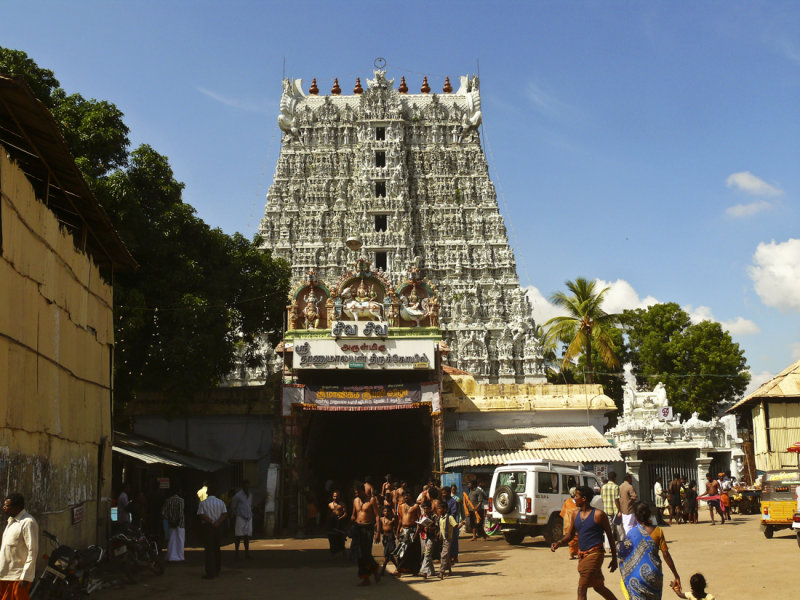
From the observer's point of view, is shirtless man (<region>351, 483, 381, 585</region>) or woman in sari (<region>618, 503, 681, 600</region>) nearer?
woman in sari (<region>618, 503, 681, 600</region>)

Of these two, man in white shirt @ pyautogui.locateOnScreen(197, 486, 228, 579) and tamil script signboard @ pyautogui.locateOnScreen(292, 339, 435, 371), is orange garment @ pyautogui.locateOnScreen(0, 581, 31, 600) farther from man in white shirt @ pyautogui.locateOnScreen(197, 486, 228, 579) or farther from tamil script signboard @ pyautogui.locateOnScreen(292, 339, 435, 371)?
tamil script signboard @ pyautogui.locateOnScreen(292, 339, 435, 371)

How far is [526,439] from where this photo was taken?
2833 centimetres

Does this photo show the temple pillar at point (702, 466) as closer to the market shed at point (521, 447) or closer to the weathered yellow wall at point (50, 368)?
the market shed at point (521, 447)

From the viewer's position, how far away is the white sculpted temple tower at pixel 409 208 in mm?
52656

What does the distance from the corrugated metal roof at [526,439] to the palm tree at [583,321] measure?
1524 cm

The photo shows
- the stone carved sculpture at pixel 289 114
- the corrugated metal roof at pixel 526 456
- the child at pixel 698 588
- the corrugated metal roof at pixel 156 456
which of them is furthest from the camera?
the stone carved sculpture at pixel 289 114

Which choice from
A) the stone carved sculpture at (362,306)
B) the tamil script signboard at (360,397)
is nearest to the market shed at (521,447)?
the tamil script signboard at (360,397)

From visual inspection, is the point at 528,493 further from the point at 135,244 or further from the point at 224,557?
the point at 135,244

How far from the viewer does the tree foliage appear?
921 inches

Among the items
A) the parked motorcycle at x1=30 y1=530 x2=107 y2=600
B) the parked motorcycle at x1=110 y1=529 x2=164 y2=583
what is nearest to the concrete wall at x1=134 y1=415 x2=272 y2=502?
the parked motorcycle at x1=110 y1=529 x2=164 y2=583

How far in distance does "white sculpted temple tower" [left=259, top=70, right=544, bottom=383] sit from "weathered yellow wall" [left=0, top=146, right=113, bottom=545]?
3645 cm

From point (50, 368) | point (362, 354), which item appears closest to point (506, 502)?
point (362, 354)

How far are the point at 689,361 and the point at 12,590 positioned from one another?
49.3 meters

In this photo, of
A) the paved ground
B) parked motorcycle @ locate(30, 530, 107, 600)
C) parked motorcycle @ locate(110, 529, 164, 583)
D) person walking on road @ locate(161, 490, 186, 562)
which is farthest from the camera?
person walking on road @ locate(161, 490, 186, 562)
